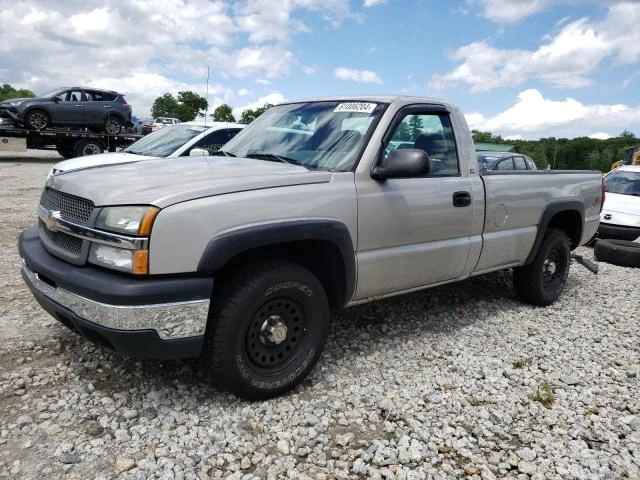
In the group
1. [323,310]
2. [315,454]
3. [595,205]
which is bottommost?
[315,454]

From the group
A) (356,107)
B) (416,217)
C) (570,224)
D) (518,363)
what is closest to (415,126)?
(356,107)

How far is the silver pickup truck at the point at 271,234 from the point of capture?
256 cm

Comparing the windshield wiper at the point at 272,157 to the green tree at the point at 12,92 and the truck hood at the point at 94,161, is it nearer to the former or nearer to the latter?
the truck hood at the point at 94,161

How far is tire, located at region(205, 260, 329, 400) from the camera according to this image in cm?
278

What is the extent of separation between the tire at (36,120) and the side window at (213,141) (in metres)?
11.0

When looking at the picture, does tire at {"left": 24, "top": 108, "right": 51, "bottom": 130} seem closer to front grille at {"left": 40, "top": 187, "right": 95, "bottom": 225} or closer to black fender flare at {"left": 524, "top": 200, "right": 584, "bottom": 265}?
front grille at {"left": 40, "top": 187, "right": 95, "bottom": 225}

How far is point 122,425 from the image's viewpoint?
2736 mm

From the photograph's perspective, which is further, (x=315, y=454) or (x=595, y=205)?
(x=595, y=205)

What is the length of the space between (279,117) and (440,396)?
241cm

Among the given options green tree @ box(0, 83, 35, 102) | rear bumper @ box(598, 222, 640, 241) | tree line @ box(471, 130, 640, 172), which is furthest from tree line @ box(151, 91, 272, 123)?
rear bumper @ box(598, 222, 640, 241)

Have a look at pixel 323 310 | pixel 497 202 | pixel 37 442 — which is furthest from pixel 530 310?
pixel 37 442

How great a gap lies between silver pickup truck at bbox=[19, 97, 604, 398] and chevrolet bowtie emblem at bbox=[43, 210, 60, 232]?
0.01 metres

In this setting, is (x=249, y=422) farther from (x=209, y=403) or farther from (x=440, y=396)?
(x=440, y=396)

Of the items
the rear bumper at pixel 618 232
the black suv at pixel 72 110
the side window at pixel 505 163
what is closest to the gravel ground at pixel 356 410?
the rear bumper at pixel 618 232
